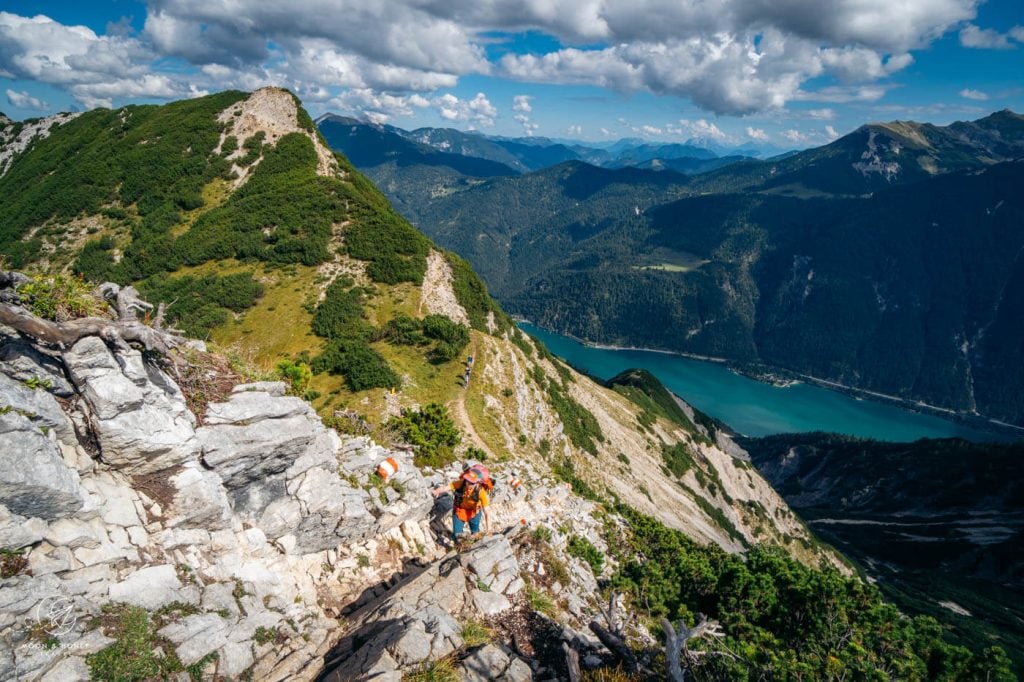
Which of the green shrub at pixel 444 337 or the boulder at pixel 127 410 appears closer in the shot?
the boulder at pixel 127 410

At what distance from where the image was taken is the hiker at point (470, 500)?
18.2 m

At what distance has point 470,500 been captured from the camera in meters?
18.7

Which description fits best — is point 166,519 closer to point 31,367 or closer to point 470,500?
point 31,367

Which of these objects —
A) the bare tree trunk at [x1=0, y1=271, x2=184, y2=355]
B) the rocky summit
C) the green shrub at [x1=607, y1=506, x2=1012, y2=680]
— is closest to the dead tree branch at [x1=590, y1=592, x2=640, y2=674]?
the rocky summit

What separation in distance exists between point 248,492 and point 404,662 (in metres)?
7.04

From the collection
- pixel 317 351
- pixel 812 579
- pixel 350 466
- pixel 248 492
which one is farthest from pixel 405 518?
pixel 317 351

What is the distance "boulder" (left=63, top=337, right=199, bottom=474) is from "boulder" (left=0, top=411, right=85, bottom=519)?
3.83 feet

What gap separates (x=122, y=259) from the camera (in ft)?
238

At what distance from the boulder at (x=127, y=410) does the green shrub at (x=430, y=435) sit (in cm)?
1392

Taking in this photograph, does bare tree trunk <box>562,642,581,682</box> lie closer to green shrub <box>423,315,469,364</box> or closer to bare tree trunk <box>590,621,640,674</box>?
bare tree trunk <box>590,621,640,674</box>

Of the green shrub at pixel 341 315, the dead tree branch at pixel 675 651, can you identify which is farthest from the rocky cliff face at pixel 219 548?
the green shrub at pixel 341 315

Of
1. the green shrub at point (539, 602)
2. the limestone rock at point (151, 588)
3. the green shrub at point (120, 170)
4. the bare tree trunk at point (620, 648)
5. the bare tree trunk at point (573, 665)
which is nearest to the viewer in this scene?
the limestone rock at point (151, 588)

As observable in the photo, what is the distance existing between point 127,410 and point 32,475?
89.2 inches

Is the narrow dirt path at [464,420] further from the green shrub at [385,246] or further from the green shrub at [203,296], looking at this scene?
the green shrub at [203,296]
